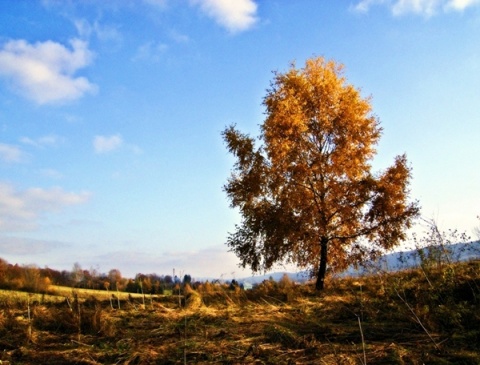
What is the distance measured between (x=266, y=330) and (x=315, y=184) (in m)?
9.23

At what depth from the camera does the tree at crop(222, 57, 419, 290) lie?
573 inches

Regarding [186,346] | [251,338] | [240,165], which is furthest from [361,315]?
[240,165]

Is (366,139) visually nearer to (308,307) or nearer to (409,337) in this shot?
(308,307)

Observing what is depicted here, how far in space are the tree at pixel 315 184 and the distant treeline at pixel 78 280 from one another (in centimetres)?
382

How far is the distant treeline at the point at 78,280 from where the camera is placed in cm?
1318

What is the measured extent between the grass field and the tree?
4.41 m

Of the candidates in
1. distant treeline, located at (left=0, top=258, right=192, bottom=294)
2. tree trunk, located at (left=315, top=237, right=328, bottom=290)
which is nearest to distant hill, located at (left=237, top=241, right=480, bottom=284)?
tree trunk, located at (left=315, top=237, right=328, bottom=290)

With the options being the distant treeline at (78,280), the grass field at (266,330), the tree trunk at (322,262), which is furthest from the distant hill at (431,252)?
the distant treeline at (78,280)

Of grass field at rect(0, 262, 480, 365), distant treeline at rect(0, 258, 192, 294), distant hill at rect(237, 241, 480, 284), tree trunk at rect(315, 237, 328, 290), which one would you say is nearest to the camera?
grass field at rect(0, 262, 480, 365)

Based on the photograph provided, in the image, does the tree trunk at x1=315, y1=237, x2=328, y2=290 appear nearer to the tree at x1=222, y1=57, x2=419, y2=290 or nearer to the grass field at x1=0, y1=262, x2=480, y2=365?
the tree at x1=222, y1=57, x2=419, y2=290

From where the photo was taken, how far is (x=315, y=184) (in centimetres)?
A: 1527

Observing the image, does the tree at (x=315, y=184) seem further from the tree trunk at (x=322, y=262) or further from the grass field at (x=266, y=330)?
the grass field at (x=266, y=330)

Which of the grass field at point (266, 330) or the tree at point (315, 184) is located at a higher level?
the tree at point (315, 184)

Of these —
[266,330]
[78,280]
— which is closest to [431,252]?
[266,330]
